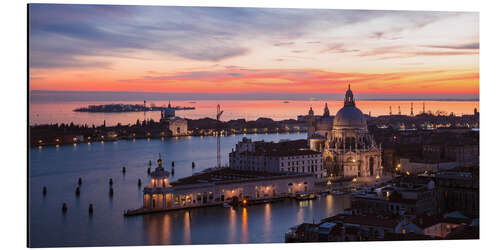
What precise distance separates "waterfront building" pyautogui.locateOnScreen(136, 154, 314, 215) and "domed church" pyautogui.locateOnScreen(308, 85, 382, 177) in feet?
8.66

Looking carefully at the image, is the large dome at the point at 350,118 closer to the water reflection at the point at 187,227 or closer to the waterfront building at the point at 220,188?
the waterfront building at the point at 220,188

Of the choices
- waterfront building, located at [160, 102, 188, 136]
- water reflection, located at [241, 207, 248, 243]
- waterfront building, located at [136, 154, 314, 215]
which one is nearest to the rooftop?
waterfront building, located at [136, 154, 314, 215]

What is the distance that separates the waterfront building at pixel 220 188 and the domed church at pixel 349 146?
104 inches

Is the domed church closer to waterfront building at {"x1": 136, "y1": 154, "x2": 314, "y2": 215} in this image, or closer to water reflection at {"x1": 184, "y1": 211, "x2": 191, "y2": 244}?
waterfront building at {"x1": 136, "y1": 154, "x2": 314, "y2": 215}

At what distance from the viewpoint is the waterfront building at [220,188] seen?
10.5m

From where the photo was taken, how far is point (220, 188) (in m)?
11.5

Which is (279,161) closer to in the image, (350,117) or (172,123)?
(350,117)

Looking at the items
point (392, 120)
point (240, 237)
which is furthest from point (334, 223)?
point (392, 120)

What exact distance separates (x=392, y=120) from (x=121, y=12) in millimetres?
24350

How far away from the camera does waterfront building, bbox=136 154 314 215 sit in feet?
34.5

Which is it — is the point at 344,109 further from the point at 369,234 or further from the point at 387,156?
the point at 369,234

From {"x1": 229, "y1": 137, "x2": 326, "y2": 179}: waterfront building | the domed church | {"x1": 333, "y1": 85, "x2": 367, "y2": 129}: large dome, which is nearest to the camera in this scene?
{"x1": 229, "y1": 137, "x2": 326, "y2": 179}: waterfront building

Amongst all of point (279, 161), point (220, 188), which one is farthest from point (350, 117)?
point (220, 188)

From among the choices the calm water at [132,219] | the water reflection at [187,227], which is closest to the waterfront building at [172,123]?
the calm water at [132,219]
